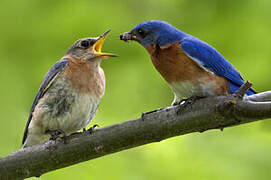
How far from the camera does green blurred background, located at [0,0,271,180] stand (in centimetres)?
471

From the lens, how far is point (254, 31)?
521cm

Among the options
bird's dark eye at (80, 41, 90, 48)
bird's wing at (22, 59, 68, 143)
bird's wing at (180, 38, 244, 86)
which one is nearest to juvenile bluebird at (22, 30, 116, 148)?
bird's wing at (22, 59, 68, 143)

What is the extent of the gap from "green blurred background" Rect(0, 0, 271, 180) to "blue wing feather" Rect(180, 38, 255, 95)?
15.0 inches

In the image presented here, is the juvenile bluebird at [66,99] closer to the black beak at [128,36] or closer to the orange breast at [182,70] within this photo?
the black beak at [128,36]

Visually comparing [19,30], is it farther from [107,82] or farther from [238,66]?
[238,66]

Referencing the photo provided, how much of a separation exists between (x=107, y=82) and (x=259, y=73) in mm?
2175

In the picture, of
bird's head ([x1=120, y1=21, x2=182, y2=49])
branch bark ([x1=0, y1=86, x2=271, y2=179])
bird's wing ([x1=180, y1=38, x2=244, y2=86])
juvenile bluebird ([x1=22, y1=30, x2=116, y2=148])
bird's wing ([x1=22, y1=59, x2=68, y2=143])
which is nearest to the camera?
branch bark ([x1=0, y1=86, x2=271, y2=179])

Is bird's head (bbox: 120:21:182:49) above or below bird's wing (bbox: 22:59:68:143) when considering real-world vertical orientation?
above

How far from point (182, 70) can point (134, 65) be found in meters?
1.21

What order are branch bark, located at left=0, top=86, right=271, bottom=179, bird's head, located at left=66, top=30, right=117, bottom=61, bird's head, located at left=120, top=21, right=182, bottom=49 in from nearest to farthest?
branch bark, located at left=0, top=86, right=271, bottom=179
bird's head, located at left=120, top=21, right=182, bottom=49
bird's head, located at left=66, top=30, right=117, bottom=61

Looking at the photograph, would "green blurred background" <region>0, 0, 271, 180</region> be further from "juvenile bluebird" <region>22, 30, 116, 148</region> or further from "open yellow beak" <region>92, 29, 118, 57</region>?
"juvenile bluebird" <region>22, 30, 116, 148</region>

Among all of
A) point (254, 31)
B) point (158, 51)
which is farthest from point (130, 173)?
point (254, 31)

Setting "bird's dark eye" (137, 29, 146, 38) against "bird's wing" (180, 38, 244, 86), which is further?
"bird's dark eye" (137, 29, 146, 38)

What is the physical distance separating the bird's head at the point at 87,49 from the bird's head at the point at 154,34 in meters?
0.63
